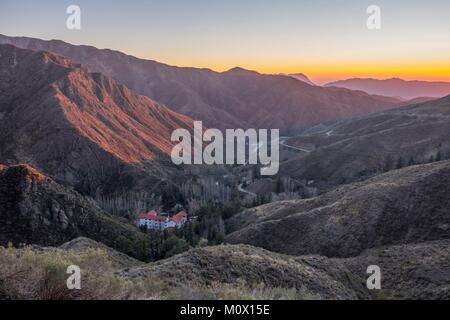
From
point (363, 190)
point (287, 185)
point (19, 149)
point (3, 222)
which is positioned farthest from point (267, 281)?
point (19, 149)

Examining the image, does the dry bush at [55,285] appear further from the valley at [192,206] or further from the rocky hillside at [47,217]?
the rocky hillside at [47,217]

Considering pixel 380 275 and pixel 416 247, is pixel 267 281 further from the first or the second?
pixel 416 247

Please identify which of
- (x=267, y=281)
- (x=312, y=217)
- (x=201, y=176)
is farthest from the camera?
(x=201, y=176)

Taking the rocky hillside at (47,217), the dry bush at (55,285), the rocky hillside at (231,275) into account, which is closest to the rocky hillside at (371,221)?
the rocky hillside at (231,275)

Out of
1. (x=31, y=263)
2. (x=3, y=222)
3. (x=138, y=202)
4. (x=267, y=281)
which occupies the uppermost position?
(x=31, y=263)

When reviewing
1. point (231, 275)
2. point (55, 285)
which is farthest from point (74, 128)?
point (55, 285)

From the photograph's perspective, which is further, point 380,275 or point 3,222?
point 3,222

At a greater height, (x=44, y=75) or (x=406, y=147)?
(x=44, y=75)
